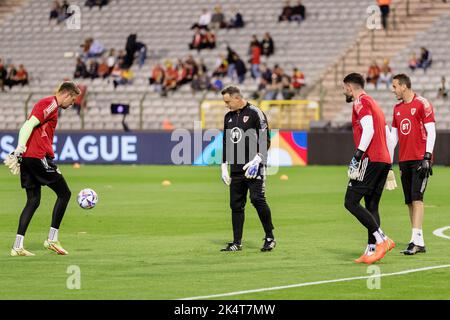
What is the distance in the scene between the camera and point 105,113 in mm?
41094

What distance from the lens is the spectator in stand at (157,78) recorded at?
42219 mm

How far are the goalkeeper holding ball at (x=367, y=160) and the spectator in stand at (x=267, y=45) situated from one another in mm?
29397

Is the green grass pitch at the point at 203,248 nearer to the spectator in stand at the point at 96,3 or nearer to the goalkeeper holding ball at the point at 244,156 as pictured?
the goalkeeper holding ball at the point at 244,156

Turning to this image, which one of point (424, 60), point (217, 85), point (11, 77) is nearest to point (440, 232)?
point (424, 60)

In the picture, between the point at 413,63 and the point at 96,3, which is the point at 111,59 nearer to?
the point at 96,3

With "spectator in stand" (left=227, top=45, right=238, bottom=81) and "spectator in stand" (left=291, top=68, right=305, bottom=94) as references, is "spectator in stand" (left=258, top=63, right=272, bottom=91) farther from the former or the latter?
"spectator in stand" (left=227, top=45, right=238, bottom=81)

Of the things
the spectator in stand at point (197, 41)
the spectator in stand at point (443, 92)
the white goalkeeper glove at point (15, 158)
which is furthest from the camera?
the spectator in stand at point (197, 41)

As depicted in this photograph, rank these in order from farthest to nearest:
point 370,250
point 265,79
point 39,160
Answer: point 265,79
point 39,160
point 370,250

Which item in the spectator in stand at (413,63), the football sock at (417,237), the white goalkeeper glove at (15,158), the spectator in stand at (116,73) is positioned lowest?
the football sock at (417,237)

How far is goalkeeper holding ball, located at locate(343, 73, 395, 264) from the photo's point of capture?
1300 centimetres

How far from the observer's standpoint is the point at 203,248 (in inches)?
575

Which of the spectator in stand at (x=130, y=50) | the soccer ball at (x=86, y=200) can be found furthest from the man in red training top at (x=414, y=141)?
the spectator in stand at (x=130, y=50)

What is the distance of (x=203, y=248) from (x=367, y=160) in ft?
8.59
